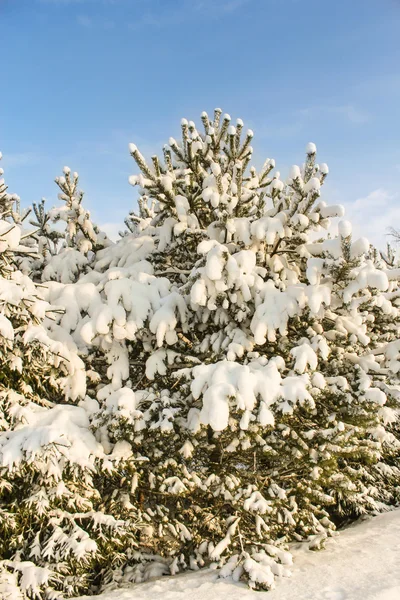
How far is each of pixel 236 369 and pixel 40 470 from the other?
256 cm

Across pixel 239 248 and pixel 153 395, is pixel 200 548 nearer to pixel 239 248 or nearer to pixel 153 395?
pixel 153 395

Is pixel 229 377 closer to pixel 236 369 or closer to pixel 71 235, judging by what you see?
pixel 236 369

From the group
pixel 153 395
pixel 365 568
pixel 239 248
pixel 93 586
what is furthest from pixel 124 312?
pixel 365 568

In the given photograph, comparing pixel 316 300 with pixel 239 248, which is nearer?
pixel 316 300

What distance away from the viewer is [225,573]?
548 centimetres

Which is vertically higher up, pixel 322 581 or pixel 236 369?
pixel 236 369

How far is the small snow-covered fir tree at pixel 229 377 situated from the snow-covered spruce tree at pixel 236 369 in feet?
0.08

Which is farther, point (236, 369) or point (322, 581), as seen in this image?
point (236, 369)

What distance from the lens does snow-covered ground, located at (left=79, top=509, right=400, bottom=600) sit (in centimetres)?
471

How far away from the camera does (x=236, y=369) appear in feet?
17.7

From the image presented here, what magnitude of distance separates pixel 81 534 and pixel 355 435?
373cm

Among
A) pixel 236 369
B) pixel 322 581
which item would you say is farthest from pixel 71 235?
pixel 322 581

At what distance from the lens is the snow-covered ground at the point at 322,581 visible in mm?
4711

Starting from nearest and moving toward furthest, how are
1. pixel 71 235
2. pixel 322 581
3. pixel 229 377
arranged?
1. pixel 322 581
2. pixel 229 377
3. pixel 71 235
